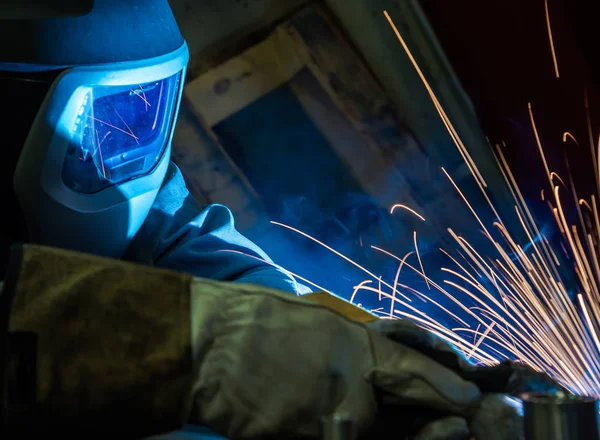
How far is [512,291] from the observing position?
8.84 ft

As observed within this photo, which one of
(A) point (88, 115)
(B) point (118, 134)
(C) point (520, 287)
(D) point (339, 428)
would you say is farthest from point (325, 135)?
(D) point (339, 428)

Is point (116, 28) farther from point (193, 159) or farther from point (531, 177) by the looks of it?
point (531, 177)

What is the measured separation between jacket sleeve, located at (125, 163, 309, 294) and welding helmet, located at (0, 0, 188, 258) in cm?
10

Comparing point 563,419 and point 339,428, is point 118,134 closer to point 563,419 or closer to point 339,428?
point 339,428

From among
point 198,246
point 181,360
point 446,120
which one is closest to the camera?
point 181,360

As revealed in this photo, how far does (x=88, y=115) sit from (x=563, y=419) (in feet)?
4.20

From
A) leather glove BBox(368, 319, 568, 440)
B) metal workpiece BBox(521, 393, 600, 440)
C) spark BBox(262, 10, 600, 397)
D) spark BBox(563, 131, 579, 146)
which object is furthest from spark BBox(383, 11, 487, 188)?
metal workpiece BBox(521, 393, 600, 440)

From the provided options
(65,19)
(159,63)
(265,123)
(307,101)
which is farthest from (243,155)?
(65,19)

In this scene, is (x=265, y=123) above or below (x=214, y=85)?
below

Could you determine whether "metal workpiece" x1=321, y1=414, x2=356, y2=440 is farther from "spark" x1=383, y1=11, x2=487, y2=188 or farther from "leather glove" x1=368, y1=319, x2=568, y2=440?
"spark" x1=383, y1=11, x2=487, y2=188

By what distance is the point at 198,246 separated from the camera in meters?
2.00

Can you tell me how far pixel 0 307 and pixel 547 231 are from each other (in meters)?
1.91

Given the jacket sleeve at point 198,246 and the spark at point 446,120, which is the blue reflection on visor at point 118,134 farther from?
the spark at point 446,120

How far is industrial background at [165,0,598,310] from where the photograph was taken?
259 cm
